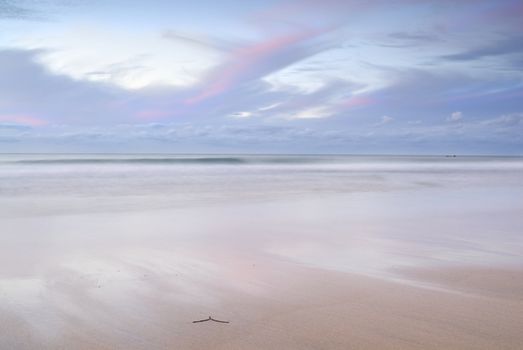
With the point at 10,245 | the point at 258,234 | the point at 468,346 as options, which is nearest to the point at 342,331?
the point at 468,346

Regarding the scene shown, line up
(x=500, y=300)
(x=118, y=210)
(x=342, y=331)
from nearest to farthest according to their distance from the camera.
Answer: (x=342, y=331) < (x=500, y=300) < (x=118, y=210)

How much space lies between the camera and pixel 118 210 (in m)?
11.3

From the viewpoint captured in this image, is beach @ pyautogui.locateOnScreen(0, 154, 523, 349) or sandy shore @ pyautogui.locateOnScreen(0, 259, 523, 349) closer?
sandy shore @ pyautogui.locateOnScreen(0, 259, 523, 349)

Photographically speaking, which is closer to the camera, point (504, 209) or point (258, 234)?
point (258, 234)

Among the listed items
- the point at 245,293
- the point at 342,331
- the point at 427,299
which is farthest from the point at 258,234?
the point at 342,331

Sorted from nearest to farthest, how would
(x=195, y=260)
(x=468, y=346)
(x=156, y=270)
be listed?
(x=468, y=346), (x=156, y=270), (x=195, y=260)

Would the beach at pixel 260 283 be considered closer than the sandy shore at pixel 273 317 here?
No

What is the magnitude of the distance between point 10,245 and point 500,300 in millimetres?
6409

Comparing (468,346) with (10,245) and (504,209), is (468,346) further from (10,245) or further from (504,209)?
(504,209)

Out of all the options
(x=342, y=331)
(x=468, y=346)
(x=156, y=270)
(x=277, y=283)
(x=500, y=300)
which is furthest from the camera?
(x=156, y=270)

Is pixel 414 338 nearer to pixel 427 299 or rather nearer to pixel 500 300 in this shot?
pixel 427 299

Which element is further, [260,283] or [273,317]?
[260,283]

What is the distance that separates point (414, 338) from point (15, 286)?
12.4 feet

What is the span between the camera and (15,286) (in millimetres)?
4578
